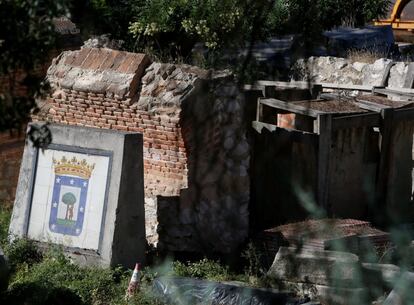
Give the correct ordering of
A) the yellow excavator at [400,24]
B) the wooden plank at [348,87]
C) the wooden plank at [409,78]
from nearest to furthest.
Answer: the wooden plank at [348,87], the wooden plank at [409,78], the yellow excavator at [400,24]

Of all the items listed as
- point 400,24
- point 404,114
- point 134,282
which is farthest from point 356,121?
point 400,24

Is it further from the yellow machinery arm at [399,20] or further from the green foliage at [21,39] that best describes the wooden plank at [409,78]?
the yellow machinery arm at [399,20]

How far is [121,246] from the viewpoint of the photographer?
385 inches

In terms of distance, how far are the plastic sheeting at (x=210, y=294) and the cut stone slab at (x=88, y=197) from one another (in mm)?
727

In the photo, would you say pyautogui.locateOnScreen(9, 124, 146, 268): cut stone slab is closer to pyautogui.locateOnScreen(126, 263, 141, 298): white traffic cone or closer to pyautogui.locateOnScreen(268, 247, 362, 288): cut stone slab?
pyautogui.locateOnScreen(126, 263, 141, 298): white traffic cone

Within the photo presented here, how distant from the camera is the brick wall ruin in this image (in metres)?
10.4

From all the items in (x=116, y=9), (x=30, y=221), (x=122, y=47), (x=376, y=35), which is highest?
(x=376, y=35)

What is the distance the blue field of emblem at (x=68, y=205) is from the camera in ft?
32.8

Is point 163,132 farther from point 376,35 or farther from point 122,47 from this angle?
point 376,35

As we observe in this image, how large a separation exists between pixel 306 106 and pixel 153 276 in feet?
10.5

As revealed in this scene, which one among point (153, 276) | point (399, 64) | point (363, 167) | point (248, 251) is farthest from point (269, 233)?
point (399, 64)

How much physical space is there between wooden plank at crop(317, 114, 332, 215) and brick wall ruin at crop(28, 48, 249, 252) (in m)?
1.07

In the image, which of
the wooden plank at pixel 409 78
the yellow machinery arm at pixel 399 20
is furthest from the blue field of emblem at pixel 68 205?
the yellow machinery arm at pixel 399 20

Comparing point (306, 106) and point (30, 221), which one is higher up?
point (306, 106)
